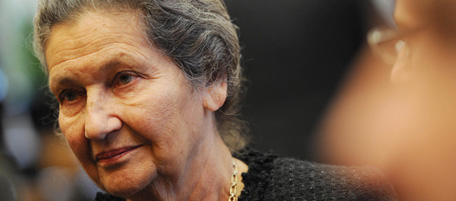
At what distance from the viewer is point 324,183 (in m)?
2.26

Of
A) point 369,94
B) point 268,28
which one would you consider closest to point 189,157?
point 369,94

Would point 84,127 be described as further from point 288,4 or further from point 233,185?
point 288,4

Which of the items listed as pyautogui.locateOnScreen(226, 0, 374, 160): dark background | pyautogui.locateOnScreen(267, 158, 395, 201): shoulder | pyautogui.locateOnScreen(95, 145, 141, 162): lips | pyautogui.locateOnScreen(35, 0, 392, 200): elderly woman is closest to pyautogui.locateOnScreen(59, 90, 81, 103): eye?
pyautogui.locateOnScreen(35, 0, 392, 200): elderly woman

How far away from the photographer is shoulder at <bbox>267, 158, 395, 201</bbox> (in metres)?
2.19

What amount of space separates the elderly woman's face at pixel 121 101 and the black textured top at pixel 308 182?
0.44 meters

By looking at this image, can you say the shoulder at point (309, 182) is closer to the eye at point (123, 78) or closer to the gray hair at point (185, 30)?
the gray hair at point (185, 30)

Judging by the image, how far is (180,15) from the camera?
208 cm

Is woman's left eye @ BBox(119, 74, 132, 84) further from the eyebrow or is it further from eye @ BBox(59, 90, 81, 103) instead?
eye @ BBox(59, 90, 81, 103)

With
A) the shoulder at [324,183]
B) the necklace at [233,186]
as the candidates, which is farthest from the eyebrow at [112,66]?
the shoulder at [324,183]

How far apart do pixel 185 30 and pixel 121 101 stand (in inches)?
15.1

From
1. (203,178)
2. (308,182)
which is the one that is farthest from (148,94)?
(308,182)

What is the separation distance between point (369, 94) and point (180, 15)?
106 centimetres

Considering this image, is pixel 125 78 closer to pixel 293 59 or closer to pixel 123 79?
pixel 123 79

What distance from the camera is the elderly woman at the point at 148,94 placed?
1.95 meters
